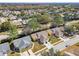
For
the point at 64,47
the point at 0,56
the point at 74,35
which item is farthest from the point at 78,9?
the point at 0,56

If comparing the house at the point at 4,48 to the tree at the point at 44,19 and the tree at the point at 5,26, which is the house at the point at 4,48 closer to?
the tree at the point at 5,26

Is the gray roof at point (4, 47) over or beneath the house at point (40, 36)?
beneath

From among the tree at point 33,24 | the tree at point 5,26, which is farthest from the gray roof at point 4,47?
the tree at point 33,24

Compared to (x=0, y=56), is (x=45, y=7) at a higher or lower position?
higher

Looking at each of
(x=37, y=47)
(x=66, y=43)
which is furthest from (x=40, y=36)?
(x=66, y=43)

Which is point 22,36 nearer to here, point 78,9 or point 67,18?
point 67,18

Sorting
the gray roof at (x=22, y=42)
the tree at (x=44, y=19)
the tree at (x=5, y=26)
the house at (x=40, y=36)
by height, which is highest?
the tree at (x=44, y=19)

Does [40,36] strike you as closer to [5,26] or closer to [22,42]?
[22,42]
